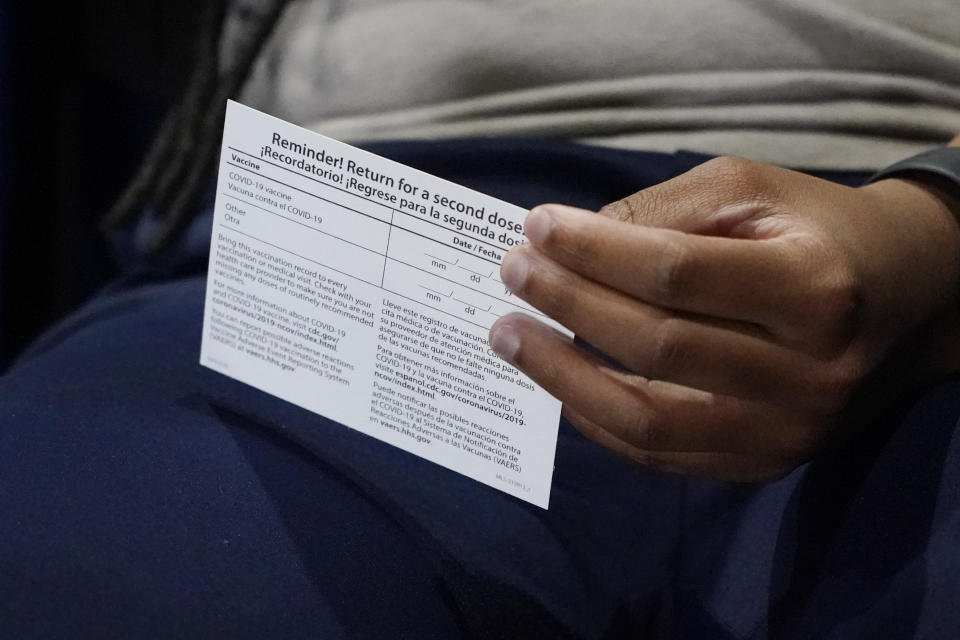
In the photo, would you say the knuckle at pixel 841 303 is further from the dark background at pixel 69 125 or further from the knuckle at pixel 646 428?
the dark background at pixel 69 125

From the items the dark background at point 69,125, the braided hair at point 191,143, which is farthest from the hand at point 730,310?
the dark background at point 69,125

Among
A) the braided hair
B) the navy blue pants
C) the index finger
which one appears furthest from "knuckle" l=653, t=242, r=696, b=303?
the braided hair

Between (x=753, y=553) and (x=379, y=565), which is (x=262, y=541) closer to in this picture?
(x=379, y=565)

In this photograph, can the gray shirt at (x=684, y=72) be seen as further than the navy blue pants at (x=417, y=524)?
Yes

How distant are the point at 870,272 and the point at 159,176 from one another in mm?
548

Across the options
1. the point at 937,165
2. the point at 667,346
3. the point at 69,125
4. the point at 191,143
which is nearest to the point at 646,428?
the point at 667,346

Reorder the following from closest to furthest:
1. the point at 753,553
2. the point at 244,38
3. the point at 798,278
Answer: the point at 798,278, the point at 753,553, the point at 244,38

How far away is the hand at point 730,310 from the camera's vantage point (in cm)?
37

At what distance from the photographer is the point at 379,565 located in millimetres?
451

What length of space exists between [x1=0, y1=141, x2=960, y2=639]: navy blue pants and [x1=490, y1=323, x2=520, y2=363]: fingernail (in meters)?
0.13

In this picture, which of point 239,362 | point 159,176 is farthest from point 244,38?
point 239,362

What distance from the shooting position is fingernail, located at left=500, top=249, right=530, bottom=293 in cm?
39

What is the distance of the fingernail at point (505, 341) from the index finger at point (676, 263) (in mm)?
42

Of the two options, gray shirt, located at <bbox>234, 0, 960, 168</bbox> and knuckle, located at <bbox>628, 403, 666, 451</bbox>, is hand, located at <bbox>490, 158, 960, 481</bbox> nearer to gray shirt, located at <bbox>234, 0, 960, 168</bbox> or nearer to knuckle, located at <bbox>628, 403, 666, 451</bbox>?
knuckle, located at <bbox>628, 403, 666, 451</bbox>
